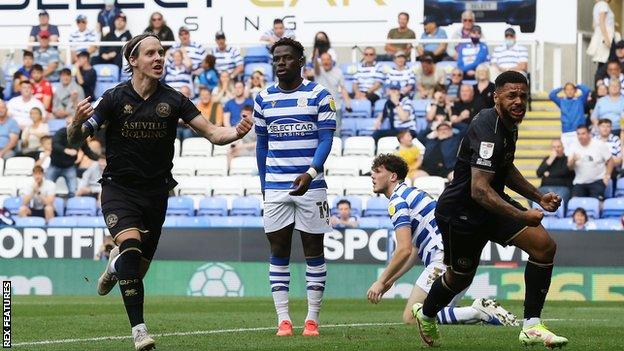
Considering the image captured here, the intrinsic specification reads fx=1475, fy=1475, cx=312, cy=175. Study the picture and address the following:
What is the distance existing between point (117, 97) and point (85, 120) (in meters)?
0.38

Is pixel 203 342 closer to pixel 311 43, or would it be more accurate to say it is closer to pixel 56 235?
pixel 56 235

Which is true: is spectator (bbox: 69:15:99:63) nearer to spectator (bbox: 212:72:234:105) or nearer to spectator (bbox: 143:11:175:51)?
spectator (bbox: 143:11:175:51)

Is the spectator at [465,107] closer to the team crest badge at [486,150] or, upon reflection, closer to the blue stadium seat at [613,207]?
the blue stadium seat at [613,207]

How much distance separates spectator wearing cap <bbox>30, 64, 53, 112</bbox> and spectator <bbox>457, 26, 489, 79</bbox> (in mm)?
8033

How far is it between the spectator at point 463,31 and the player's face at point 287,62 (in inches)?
612

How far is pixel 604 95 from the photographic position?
2567 centimetres

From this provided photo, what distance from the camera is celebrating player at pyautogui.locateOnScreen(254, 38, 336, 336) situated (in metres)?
12.4

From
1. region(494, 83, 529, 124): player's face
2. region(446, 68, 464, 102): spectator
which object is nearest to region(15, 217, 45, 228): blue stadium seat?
region(446, 68, 464, 102): spectator

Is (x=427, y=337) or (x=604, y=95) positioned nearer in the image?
(x=427, y=337)

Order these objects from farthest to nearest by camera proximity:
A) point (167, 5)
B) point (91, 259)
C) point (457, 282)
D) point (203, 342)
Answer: point (167, 5) → point (91, 259) → point (203, 342) → point (457, 282)

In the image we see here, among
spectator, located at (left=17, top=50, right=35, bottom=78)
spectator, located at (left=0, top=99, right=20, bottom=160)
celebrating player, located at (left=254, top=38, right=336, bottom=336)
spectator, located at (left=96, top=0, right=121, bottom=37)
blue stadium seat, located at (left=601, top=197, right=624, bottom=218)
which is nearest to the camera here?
celebrating player, located at (left=254, top=38, right=336, bottom=336)

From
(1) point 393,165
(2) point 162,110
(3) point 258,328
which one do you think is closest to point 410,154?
(1) point 393,165

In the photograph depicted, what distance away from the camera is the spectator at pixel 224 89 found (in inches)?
1091

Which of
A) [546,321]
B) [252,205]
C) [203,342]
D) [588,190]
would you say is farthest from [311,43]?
[203,342]
